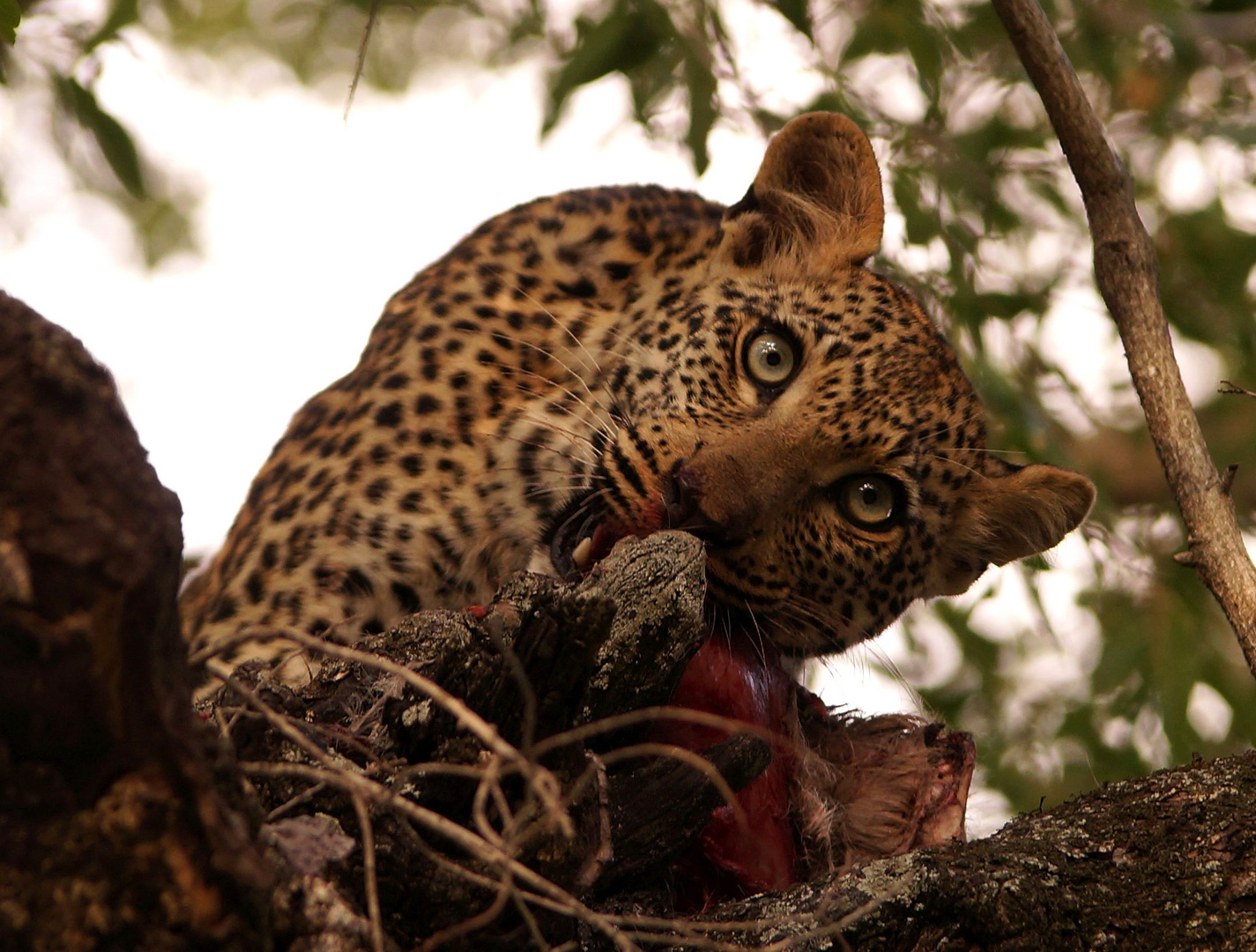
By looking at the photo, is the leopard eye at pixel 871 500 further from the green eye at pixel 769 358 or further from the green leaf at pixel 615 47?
the green leaf at pixel 615 47

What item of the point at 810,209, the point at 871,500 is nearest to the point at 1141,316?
the point at 871,500

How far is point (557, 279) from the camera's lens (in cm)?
507

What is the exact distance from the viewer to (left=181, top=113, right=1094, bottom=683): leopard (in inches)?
159

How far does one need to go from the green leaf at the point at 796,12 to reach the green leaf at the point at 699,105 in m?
0.42

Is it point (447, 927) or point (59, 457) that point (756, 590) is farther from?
point (59, 457)

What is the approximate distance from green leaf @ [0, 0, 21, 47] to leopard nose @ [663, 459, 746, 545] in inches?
77.5

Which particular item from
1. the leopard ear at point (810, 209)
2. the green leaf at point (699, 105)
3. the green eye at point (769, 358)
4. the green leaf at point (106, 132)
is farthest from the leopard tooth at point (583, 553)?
the green leaf at point (106, 132)

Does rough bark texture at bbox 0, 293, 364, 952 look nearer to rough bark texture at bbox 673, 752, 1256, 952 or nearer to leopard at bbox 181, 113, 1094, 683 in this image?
rough bark texture at bbox 673, 752, 1256, 952

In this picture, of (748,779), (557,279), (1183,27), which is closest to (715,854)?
(748,779)

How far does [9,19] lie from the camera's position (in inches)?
95.9

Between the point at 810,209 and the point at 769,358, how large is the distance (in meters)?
0.75

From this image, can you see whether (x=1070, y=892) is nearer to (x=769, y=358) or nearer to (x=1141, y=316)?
(x=1141, y=316)

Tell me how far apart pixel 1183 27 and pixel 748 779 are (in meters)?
3.58

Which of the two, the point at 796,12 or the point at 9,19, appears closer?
the point at 9,19
